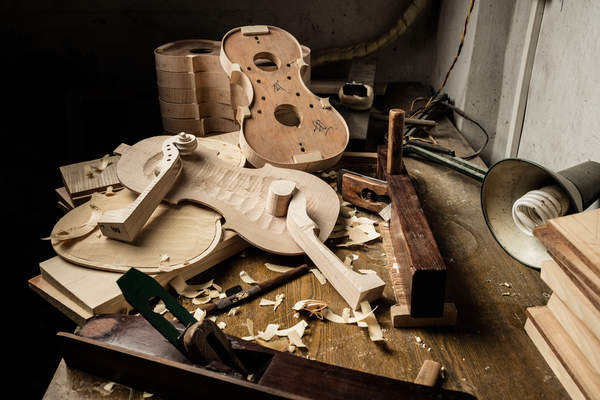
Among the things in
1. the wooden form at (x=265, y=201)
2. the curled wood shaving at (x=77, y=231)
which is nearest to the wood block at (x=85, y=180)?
the wooden form at (x=265, y=201)

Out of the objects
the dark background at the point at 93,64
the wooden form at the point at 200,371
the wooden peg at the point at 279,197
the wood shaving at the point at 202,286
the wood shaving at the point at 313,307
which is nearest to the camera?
the wooden form at the point at 200,371

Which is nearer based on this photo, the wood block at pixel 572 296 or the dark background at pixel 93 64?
the wood block at pixel 572 296

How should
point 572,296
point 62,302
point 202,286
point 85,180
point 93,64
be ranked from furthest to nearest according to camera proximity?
point 93,64 → point 85,180 → point 202,286 → point 62,302 → point 572,296

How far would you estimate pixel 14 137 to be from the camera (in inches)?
116

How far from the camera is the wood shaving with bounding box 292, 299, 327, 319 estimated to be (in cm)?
132

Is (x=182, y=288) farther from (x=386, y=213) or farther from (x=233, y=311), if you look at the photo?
(x=386, y=213)

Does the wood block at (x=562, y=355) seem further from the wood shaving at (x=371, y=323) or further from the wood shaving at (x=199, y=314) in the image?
the wood shaving at (x=199, y=314)

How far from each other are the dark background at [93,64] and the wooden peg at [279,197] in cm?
141

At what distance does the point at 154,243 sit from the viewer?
1.46 m

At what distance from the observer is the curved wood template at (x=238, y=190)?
1.51 meters

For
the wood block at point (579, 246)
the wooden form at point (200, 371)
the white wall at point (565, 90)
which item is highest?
the white wall at point (565, 90)

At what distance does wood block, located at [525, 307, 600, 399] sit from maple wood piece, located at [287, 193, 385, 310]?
411 millimetres

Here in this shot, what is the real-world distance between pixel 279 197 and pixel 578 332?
910 mm

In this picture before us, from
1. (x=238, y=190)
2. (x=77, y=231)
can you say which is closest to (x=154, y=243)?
(x=77, y=231)
